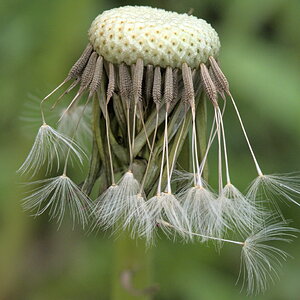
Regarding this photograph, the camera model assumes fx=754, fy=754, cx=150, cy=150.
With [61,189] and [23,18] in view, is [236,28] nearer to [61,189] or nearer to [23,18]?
[23,18]

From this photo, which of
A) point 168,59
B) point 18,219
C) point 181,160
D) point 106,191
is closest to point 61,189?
point 106,191

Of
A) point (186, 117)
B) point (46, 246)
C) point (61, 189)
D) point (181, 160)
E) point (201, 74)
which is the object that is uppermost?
point (201, 74)

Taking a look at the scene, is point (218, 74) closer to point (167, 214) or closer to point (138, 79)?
point (138, 79)

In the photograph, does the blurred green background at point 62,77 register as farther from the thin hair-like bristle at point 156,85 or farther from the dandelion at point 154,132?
the thin hair-like bristle at point 156,85

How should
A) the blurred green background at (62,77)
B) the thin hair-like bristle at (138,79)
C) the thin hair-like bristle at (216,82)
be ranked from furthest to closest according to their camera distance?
the blurred green background at (62,77), the thin hair-like bristle at (216,82), the thin hair-like bristle at (138,79)

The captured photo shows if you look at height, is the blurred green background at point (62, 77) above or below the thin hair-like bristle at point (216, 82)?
below

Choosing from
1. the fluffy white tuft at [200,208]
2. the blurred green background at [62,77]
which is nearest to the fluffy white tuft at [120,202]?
the fluffy white tuft at [200,208]

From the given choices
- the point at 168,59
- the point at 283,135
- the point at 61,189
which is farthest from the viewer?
the point at 283,135

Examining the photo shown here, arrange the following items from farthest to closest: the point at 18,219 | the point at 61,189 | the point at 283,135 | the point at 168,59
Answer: the point at 283,135 < the point at 18,219 < the point at 61,189 < the point at 168,59
